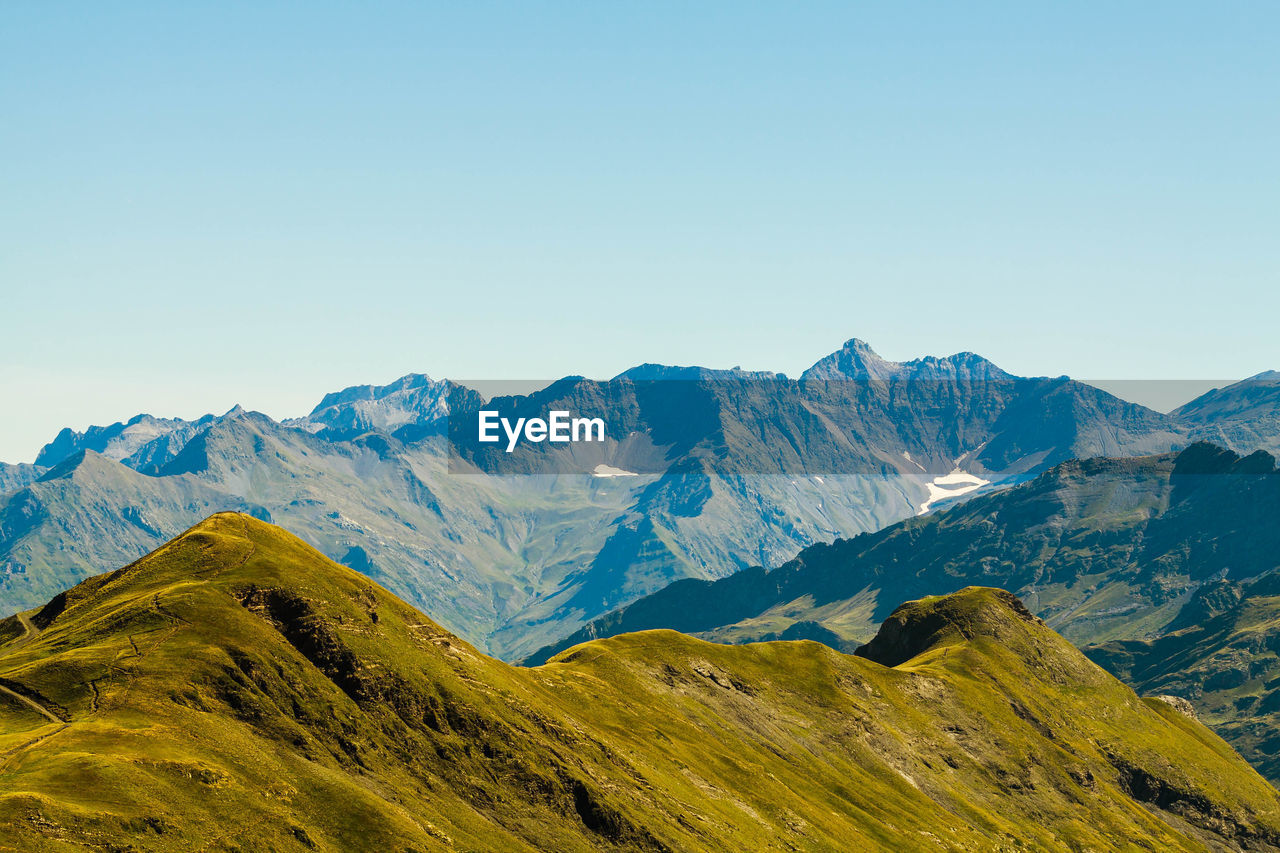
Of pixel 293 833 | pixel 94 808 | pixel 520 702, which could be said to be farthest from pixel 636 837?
pixel 94 808

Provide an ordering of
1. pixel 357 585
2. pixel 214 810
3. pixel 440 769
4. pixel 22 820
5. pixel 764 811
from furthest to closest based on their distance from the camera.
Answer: pixel 764 811, pixel 357 585, pixel 440 769, pixel 214 810, pixel 22 820

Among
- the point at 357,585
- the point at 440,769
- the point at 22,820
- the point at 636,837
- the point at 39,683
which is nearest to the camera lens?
the point at 22,820

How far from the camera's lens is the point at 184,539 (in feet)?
567

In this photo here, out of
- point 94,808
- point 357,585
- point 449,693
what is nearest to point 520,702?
point 449,693

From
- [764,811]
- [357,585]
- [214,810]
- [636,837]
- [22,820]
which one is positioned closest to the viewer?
[22,820]

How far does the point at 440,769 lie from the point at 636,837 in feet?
97.9

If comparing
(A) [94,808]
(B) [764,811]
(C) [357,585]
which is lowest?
(B) [764,811]

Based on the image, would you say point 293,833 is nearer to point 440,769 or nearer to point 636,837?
point 440,769

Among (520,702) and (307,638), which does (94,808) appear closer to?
(307,638)

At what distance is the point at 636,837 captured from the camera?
16038 centimetres

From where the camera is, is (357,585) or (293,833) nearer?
(293,833)

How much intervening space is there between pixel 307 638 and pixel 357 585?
58.4 ft

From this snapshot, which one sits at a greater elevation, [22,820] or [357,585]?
[357,585]

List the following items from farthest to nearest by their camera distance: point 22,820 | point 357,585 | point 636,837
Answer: point 357,585 < point 636,837 < point 22,820
